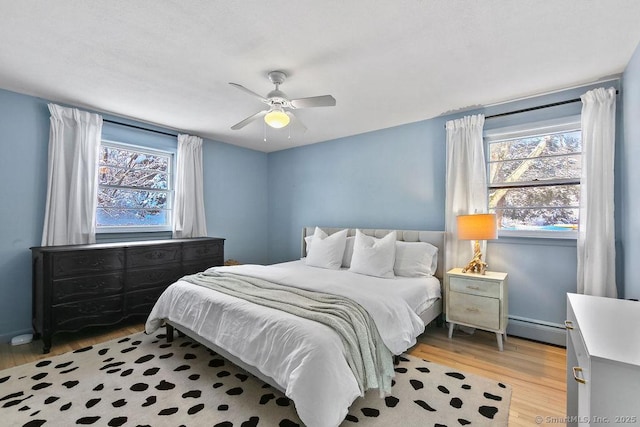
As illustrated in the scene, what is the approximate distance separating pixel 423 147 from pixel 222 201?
3.23 metres

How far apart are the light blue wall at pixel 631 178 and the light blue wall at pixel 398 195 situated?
37cm

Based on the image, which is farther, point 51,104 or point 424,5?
point 51,104

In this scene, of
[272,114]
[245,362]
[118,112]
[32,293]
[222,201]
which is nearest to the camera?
[245,362]

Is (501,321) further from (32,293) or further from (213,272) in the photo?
(32,293)

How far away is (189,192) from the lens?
425cm

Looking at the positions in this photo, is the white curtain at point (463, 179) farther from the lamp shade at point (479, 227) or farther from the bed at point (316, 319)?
the lamp shade at point (479, 227)

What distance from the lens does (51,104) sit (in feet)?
10.1

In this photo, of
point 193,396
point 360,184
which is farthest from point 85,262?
→ point 360,184

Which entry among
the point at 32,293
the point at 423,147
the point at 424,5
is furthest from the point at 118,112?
the point at 423,147

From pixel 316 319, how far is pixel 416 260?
1752 millimetres

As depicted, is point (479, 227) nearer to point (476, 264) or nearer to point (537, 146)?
point (476, 264)

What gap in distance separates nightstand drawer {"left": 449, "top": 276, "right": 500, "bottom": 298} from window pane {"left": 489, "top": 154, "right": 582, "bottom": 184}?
1.21 metres

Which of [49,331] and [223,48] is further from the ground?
[223,48]

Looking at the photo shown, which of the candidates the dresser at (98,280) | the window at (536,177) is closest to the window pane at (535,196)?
the window at (536,177)
